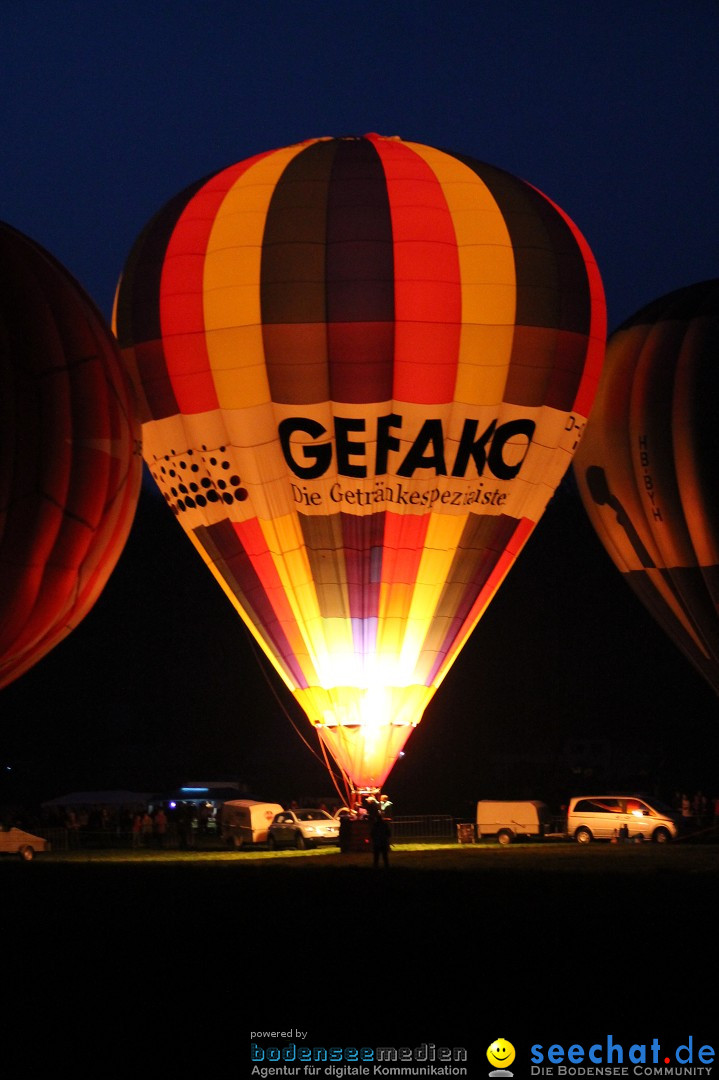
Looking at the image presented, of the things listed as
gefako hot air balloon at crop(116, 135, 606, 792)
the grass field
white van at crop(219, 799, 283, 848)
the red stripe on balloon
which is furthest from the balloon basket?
white van at crop(219, 799, 283, 848)

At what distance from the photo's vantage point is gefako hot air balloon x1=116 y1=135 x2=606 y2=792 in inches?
857

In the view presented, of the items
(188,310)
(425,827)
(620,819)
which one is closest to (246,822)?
(425,827)

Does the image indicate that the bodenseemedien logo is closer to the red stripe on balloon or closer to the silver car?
the red stripe on balloon

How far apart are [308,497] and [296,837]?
761 centimetres

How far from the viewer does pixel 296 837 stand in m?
27.5

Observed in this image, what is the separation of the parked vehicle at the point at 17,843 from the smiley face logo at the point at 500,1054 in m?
18.8

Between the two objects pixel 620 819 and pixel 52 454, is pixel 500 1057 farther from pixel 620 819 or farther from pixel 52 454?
pixel 620 819

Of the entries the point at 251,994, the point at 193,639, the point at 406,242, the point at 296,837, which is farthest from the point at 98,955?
the point at 193,639

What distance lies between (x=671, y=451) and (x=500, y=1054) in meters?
18.2

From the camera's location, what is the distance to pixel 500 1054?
8.58m

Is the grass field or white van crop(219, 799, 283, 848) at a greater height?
white van crop(219, 799, 283, 848)

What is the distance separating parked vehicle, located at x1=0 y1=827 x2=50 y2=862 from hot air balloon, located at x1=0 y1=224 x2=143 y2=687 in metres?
12.3

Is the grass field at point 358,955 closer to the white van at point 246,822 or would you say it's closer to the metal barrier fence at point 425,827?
the white van at point 246,822

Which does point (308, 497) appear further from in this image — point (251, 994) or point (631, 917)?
point (251, 994)
